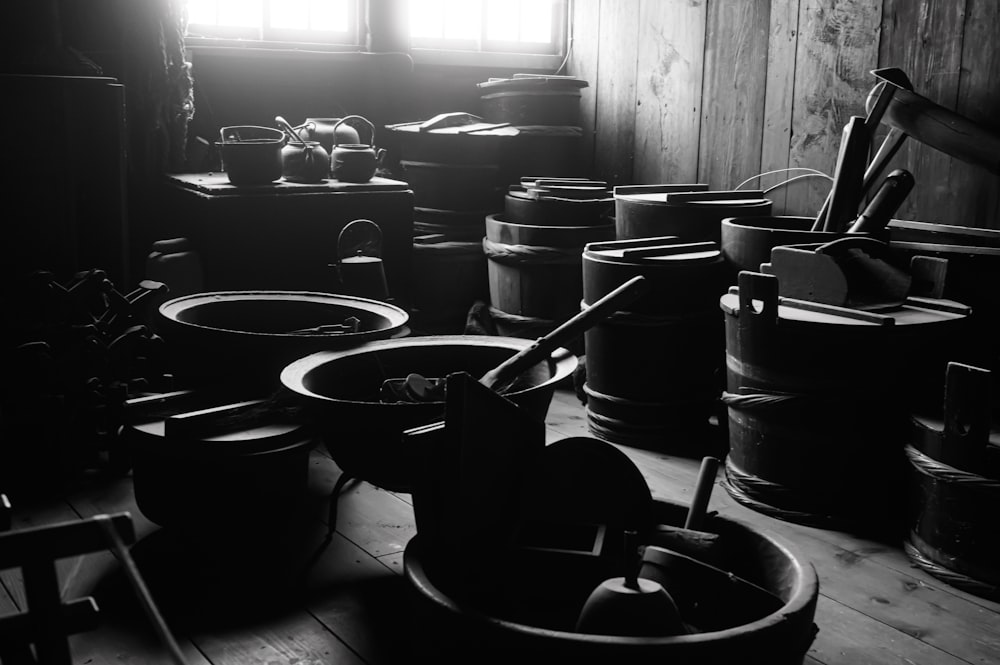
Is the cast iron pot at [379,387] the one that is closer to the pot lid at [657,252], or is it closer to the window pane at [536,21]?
the pot lid at [657,252]

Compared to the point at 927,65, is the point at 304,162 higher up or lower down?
lower down

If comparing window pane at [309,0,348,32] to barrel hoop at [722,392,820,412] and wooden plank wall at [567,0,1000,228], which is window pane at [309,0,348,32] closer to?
wooden plank wall at [567,0,1000,228]

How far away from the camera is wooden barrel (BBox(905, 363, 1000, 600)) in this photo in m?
2.63

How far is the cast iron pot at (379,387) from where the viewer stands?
2580mm

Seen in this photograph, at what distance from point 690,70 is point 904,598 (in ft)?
10.3

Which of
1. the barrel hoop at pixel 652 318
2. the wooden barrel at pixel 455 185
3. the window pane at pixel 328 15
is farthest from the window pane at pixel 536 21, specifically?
the barrel hoop at pixel 652 318

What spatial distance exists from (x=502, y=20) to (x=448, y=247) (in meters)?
1.77

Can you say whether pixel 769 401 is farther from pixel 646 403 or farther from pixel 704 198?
pixel 704 198

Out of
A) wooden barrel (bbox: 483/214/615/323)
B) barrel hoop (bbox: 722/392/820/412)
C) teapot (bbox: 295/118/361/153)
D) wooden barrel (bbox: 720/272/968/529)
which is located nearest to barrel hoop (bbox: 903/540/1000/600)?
wooden barrel (bbox: 720/272/968/529)

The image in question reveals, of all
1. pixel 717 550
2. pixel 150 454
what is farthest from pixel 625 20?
pixel 717 550

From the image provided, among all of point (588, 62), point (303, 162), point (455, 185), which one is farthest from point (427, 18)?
point (303, 162)

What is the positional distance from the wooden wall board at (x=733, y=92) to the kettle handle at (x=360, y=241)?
5.58 ft

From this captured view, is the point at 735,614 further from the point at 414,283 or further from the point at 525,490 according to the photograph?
the point at 414,283

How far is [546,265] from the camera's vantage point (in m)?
4.68
